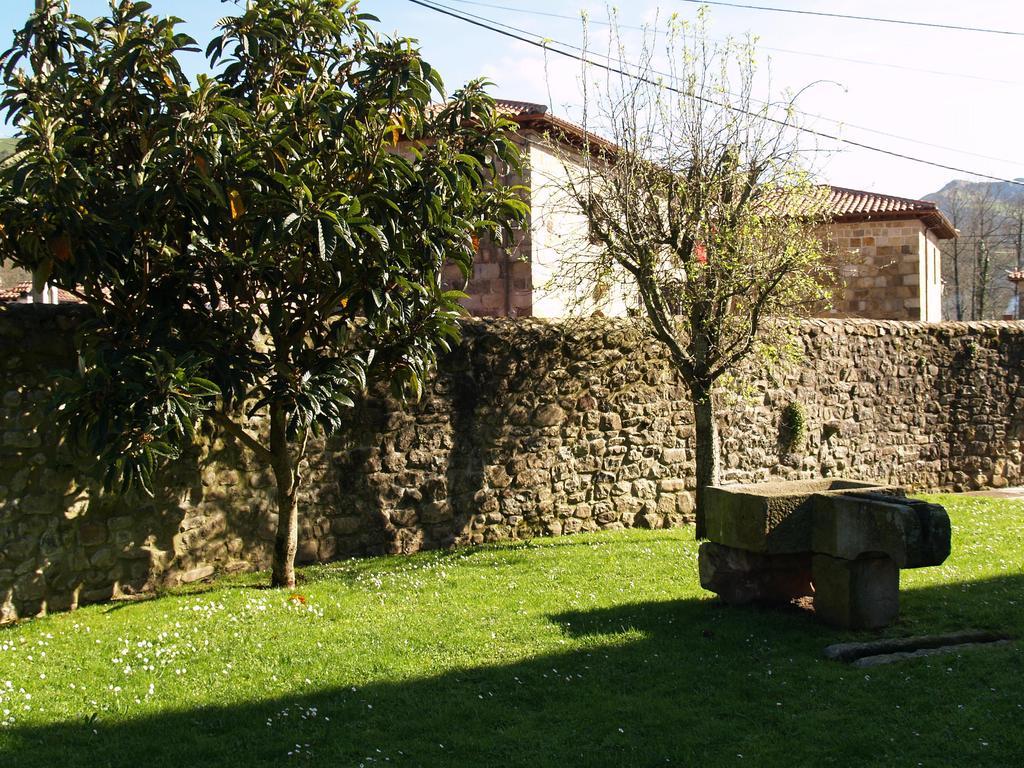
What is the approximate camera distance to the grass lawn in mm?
4848

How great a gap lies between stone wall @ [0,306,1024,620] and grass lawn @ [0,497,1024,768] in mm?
618

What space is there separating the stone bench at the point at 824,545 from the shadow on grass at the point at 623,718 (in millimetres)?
395

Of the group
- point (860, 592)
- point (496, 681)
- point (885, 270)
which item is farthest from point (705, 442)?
point (885, 270)

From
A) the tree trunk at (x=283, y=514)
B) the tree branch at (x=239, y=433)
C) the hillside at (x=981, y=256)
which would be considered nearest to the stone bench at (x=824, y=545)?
the tree trunk at (x=283, y=514)

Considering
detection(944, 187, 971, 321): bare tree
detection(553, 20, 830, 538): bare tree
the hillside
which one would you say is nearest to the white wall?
detection(553, 20, 830, 538): bare tree

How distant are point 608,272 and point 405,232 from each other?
3876 mm

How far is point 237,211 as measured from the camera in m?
6.84

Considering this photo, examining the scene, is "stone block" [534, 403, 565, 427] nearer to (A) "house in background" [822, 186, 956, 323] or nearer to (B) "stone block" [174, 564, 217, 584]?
(B) "stone block" [174, 564, 217, 584]

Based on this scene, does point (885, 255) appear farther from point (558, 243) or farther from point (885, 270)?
point (558, 243)

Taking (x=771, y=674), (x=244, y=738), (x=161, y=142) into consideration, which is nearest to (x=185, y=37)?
(x=161, y=142)

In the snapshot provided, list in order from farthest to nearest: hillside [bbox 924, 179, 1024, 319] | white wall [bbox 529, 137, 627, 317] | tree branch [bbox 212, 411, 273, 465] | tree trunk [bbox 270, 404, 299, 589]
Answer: hillside [bbox 924, 179, 1024, 319], white wall [bbox 529, 137, 627, 317], tree trunk [bbox 270, 404, 299, 589], tree branch [bbox 212, 411, 273, 465]

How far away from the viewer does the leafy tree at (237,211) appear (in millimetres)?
6348

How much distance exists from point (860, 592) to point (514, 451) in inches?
188

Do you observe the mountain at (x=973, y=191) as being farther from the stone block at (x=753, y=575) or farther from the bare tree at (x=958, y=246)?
the stone block at (x=753, y=575)
